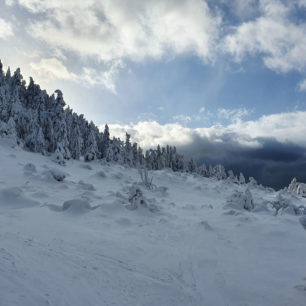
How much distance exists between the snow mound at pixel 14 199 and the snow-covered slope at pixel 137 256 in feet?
0.12

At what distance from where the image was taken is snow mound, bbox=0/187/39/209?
9461 millimetres

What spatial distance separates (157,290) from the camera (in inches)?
190

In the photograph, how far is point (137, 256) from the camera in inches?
251

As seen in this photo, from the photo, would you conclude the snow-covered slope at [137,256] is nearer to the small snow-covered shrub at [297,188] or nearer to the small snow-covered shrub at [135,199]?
the small snow-covered shrub at [135,199]

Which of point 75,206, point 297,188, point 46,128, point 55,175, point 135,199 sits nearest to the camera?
point 75,206

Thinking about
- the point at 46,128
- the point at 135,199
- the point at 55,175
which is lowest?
the point at 135,199

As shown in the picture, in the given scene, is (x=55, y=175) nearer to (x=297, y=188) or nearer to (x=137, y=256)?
(x=137, y=256)

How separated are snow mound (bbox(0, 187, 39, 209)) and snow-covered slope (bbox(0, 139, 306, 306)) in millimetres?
37

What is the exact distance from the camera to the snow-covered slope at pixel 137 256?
4293 millimetres

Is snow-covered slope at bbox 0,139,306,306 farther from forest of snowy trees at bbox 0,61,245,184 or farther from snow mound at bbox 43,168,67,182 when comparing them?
forest of snowy trees at bbox 0,61,245,184

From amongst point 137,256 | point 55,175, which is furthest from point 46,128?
point 137,256

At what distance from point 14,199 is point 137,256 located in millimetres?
6524

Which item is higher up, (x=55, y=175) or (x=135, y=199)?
(x=55, y=175)

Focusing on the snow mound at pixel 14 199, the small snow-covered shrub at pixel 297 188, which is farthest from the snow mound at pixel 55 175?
the small snow-covered shrub at pixel 297 188
